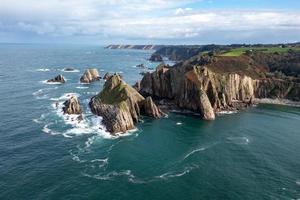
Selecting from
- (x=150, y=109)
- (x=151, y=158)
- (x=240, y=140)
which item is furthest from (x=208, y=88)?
(x=151, y=158)

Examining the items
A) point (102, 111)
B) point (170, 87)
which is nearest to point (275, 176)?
point (102, 111)

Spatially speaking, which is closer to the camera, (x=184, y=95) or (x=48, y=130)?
(x=48, y=130)

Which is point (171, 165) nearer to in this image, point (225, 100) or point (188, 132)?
point (188, 132)

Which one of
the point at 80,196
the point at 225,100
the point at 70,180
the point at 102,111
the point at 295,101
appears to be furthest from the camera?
the point at 295,101

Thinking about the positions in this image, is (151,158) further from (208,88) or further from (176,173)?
(208,88)

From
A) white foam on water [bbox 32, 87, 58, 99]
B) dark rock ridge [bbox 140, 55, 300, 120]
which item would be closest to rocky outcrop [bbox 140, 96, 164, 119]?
dark rock ridge [bbox 140, 55, 300, 120]

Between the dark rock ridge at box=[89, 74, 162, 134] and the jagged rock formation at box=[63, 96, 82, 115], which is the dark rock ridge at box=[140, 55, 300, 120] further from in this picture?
the jagged rock formation at box=[63, 96, 82, 115]
